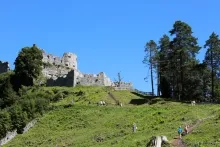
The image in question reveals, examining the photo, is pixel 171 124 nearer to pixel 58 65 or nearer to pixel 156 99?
pixel 156 99

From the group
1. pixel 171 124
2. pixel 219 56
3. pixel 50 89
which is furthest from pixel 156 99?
pixel 171 124

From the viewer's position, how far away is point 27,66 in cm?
8562

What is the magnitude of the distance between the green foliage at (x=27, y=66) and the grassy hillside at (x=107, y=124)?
12659 millimetres

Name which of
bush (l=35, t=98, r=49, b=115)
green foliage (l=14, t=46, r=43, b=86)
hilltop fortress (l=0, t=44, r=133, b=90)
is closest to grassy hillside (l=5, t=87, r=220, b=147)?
bush (l=35, t=98, r=49, b=115)

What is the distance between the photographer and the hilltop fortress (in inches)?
3494

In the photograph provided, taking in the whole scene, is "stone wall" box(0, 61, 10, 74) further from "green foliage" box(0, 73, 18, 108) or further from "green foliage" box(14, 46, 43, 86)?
"green foliage" box(14, 46, 43, 86)

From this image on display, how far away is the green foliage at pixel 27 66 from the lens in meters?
84.9

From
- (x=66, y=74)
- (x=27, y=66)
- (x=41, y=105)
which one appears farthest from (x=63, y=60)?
(x=41, y=105)

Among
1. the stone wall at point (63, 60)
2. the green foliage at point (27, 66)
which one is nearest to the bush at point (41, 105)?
the green foliage at point (27, 66)

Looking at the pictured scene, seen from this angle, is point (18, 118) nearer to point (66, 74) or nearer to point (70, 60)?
point (66, 74)

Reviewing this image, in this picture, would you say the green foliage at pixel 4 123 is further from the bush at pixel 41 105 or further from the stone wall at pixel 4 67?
the stone wall at pixel 4 67

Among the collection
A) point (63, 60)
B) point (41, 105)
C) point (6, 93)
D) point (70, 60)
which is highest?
point (70, 60)

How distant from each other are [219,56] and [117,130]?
31167 mm

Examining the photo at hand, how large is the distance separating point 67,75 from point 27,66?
27.1 feet
